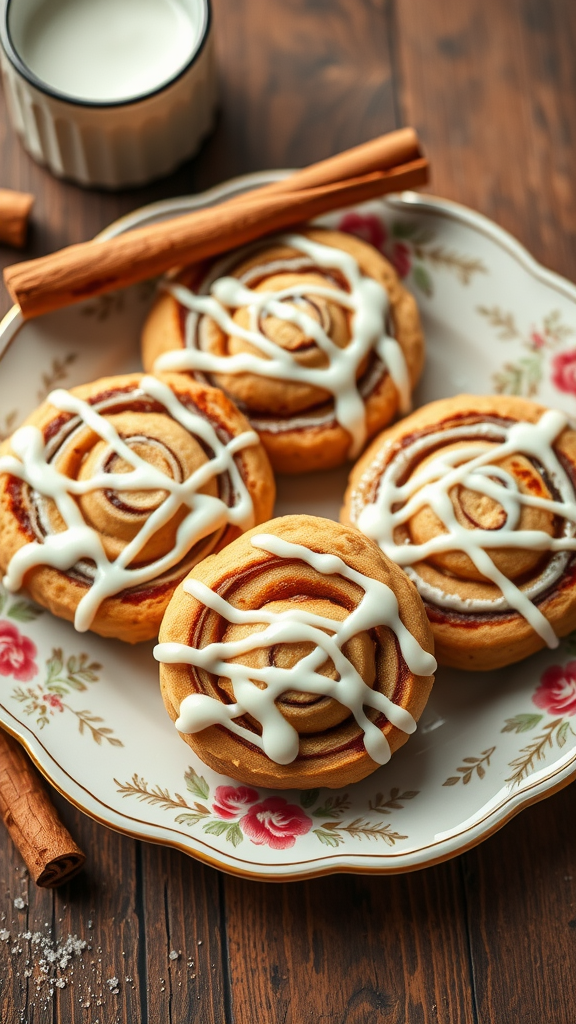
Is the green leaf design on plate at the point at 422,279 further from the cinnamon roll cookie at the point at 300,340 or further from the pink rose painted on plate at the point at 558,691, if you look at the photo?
the pink rose painted on plate at the point at 558,691

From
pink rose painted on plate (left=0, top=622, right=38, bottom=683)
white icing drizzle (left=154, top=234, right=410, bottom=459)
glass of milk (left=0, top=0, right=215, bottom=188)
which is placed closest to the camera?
pink rose painted on plate (left=0, top=622, right=38, bottom=683)

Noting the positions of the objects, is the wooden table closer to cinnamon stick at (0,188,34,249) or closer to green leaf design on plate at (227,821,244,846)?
green leaf design on plate at (227,821,244,846)

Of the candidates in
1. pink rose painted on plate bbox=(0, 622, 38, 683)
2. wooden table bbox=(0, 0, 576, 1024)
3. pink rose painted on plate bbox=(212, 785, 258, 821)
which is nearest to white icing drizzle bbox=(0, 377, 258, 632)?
pink rose painted on plate bbox=(0, 622, 38, 683)

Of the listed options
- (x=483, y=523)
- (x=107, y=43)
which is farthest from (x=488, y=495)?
(x=107, y=43)

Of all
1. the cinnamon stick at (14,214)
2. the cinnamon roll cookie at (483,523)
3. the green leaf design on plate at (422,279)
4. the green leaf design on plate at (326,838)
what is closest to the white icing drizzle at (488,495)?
the cinnamon roll cookie at (483,523)

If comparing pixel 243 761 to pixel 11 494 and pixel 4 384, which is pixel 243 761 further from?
pixel 4 384

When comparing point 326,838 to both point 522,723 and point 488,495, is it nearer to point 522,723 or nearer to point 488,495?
point 522,723
